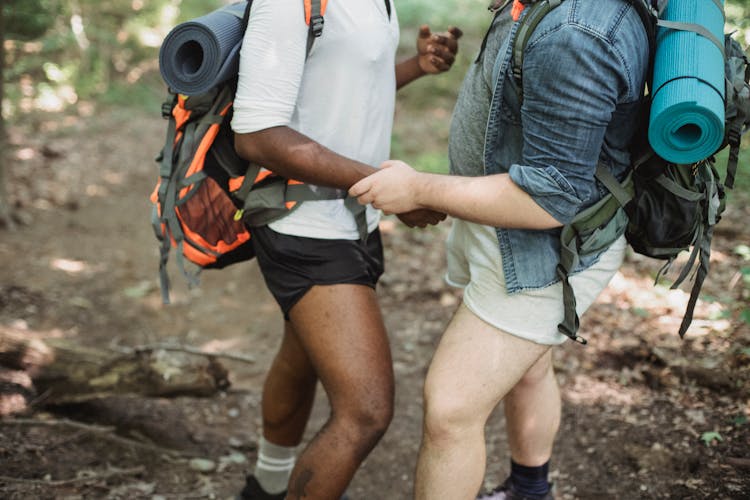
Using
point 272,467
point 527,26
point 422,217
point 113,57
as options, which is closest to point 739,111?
point 527,26

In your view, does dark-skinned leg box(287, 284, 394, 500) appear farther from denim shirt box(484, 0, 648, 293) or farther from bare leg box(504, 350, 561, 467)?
denim shirt box(484, 0, 648, 293)

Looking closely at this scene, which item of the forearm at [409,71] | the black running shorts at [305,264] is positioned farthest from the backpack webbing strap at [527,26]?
the forearm at [409,71]

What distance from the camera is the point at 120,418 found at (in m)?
3.70

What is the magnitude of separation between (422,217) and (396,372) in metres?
2.24

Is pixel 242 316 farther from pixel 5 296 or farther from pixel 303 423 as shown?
pixel 303 423

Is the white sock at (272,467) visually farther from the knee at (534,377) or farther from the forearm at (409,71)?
the forearm at (409,71)

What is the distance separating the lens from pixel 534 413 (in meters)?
2.64

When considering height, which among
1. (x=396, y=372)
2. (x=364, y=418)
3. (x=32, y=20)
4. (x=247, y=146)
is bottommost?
(x=396, y=372)

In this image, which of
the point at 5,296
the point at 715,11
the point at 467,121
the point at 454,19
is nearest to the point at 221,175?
the point at 467,121

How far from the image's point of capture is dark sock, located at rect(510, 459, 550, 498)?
8.88 feet

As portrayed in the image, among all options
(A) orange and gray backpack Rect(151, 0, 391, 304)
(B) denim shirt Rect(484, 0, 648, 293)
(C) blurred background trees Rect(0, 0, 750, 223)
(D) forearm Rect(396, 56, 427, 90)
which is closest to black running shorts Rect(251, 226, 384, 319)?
(A) orange and gray backpack Rect(151, 0, 391, 304)

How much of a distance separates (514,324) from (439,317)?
278cm

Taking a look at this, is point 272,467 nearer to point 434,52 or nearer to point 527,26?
point 434,52

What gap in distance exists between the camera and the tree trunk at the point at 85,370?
3475 millimetres
